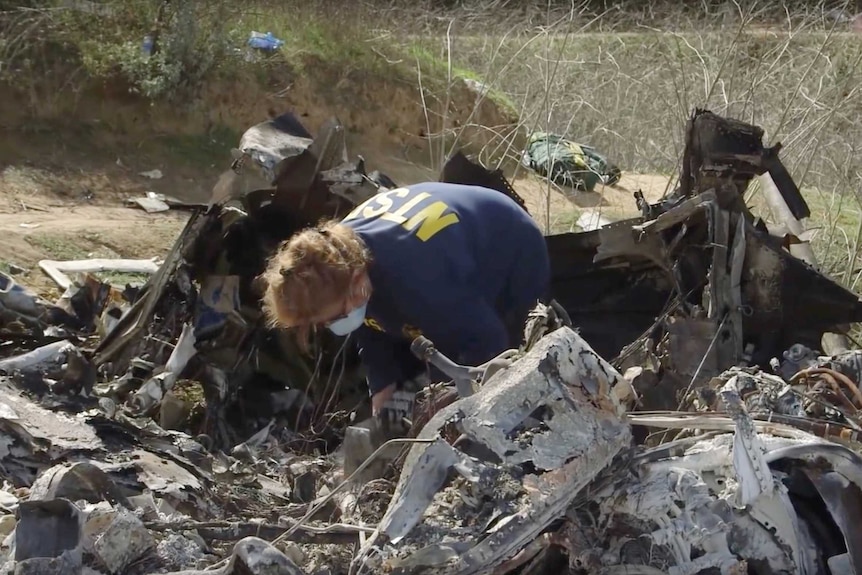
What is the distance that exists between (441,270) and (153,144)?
8.85 meters

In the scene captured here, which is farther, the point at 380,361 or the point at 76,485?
the point at 380,361

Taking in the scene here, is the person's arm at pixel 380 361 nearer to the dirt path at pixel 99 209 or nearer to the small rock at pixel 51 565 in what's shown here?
the small rock at pixel 51 565

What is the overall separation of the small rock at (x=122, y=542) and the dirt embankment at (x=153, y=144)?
6162mm

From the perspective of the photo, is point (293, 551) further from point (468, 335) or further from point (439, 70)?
point (439, 70)

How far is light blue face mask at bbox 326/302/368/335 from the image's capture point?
3.55 metres

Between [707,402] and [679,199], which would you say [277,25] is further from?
[707,402]

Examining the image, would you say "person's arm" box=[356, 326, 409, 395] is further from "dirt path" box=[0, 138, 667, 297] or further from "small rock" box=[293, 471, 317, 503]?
"dirt path" box=[0, 138, 667, 297]

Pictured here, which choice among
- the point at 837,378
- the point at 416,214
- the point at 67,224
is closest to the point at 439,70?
the point at 67,224

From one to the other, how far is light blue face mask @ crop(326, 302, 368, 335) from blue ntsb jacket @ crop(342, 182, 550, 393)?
0.10 m

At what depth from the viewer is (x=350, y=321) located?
3.59m

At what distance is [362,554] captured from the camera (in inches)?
85.7

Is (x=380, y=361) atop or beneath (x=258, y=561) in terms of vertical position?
beneath

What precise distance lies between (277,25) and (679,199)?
10.3 m

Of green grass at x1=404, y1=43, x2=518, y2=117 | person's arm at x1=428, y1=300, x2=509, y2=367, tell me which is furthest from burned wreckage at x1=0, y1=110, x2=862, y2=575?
green grass at x1=404, y1=43, x2=518, y2=117
